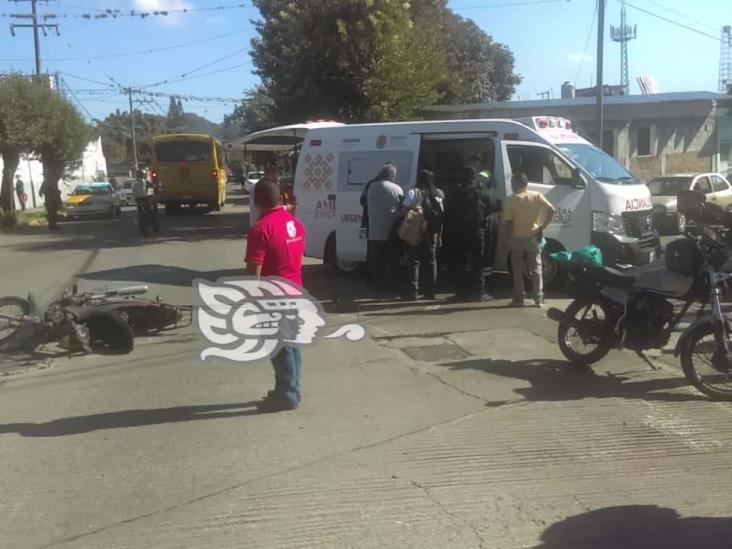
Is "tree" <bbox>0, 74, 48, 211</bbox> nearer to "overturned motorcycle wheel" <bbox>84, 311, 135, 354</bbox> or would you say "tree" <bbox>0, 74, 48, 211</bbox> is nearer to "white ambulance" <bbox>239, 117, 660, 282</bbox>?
"white ambulance" <bbox>239, 117, 660, 282</bbox>

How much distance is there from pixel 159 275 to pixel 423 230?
5682 mm

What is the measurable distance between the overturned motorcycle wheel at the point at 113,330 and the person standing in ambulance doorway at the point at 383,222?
12.5ft

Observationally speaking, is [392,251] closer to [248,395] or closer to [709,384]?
[248,395]

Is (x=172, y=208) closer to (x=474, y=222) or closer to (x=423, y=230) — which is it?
(x=423, y=230)

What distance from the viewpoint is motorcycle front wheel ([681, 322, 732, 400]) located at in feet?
20.5

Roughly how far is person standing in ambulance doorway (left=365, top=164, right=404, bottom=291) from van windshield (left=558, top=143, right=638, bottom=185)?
248cm

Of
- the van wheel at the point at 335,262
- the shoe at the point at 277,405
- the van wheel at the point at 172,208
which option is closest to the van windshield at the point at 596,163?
the van wheel at the point at 335,262

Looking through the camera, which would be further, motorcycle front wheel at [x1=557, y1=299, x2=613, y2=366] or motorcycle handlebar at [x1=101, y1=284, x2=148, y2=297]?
motorcycle handlebar at [x1=101, y1=284, x2=148, y2=297]

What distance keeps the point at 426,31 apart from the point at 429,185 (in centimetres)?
1422

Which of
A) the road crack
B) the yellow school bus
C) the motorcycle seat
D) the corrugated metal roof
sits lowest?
the road crack

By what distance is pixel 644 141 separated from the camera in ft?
113

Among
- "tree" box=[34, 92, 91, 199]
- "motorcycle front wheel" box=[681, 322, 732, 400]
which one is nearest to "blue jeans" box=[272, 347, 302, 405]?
"motorcycle front wheel" box=[681, 322, 732, 400]

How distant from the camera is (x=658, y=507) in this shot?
434cm

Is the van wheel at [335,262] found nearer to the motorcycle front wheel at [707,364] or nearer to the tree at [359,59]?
the motorcycle front wheel at [707,364]
